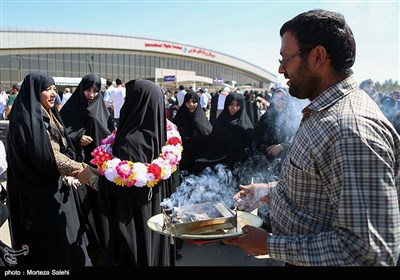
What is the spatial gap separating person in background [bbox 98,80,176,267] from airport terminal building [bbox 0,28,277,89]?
20979 millimetres

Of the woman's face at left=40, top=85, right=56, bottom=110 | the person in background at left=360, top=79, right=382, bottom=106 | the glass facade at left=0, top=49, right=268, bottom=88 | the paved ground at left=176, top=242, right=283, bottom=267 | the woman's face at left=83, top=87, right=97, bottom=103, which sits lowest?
the paved ground at left=176, top=242, right=283, bottom=267

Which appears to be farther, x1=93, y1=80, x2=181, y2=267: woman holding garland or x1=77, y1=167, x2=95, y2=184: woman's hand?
x1=77, y1=167, x2=95, y2=184: woman's hand

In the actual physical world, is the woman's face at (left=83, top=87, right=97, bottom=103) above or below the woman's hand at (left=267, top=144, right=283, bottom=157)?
above

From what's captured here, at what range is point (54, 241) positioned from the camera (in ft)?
9.59

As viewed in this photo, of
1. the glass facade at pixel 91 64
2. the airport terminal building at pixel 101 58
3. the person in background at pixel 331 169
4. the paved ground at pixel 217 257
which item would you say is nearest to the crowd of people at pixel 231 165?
the person in background at pixel 331 169

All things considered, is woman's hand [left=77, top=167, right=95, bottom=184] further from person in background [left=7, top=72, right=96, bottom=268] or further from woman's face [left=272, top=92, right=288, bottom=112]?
woman's face [left=272, top=92, right=288, bottom=112]

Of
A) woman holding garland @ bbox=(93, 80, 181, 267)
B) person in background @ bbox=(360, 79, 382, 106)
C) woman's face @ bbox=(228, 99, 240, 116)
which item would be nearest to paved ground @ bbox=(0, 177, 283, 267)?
woman holding garland @ bbox=(93, 80, 181, 267)

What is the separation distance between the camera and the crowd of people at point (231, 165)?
1096mm

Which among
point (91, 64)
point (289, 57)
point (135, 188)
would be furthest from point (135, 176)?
point (91, 64)

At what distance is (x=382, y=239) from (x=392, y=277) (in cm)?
23

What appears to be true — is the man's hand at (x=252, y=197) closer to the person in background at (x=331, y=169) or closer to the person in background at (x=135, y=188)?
the person in background at (x=331, y=169)

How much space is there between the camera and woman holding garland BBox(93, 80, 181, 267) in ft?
9.10

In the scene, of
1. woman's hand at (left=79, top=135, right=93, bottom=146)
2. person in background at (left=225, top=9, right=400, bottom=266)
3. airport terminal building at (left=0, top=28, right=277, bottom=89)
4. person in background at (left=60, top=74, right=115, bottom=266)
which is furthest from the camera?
airport terminal building at (left=0, top=28, right=277, bottom=89)

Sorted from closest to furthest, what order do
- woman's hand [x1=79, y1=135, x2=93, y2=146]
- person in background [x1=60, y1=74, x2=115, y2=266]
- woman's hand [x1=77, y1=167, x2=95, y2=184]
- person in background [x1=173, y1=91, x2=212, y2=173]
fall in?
woman's hand [x1=77, y1=167, x2=95, y2=184] → person in background [x1=60, y1=74, x2=115, y2=266] → woman's hand [x1=79, y1=135, x2=93, y2=146] → person in background [x1=173, y1=91, x2=212, y2=173]
